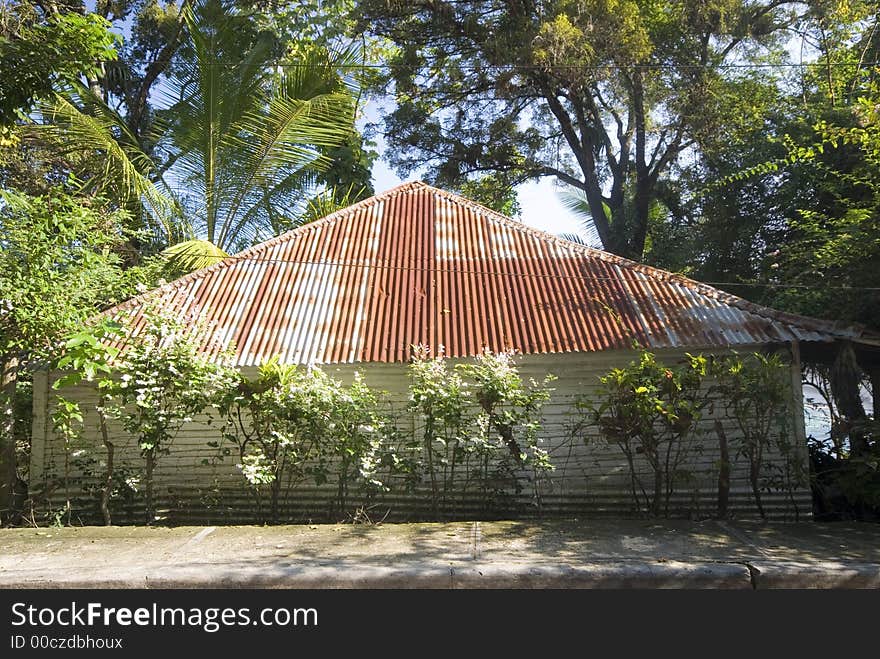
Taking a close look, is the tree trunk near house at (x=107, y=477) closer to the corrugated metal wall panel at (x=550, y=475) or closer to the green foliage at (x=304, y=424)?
the corrugated metal wall panel at (x=550, y=475)

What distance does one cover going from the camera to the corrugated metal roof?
8562 millimetres

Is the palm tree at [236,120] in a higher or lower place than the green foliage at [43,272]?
higher

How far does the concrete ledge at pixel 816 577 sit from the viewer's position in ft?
18.0

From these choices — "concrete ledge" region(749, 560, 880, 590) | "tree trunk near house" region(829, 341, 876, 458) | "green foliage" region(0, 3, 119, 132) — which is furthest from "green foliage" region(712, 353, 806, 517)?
"green foliage" region(0, 3, 119, 132)

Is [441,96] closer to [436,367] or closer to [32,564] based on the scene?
[436,367]

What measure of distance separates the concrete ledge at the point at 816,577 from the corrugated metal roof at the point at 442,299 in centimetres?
319

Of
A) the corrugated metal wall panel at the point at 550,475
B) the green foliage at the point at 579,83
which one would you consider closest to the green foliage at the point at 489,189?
the green foliage at the point at 579,83

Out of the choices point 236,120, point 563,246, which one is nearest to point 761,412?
point 563,246

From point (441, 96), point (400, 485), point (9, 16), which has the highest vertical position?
point (441, 96)

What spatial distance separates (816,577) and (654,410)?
228cm

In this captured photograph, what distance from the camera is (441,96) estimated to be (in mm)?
19328

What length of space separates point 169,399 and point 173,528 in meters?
1.38

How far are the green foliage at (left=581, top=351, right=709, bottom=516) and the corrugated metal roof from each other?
848 millimetres
